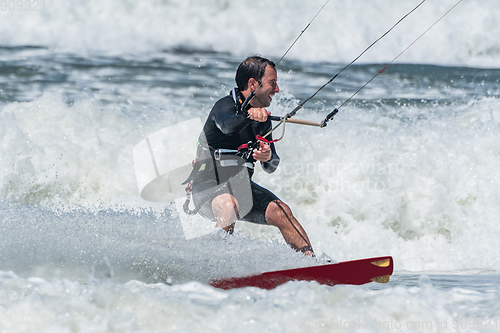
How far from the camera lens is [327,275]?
3.24 meters

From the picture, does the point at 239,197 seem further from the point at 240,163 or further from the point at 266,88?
the point at 266,88

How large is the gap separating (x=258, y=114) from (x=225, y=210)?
73 centimetres

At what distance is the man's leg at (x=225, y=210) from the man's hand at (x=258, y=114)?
637 millimetres

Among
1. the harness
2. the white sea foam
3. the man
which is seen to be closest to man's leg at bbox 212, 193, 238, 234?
the man

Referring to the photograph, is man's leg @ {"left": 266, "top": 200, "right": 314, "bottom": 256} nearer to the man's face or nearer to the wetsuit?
the wetsuit

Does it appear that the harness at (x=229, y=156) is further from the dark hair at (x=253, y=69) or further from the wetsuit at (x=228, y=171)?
the dark hair at (x=253, y=69)

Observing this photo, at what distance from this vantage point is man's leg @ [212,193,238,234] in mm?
3275

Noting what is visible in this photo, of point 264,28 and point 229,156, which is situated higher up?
point 264,28

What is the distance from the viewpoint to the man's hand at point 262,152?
3.28 metres

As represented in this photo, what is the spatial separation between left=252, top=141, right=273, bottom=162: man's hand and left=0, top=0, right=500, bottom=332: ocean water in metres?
0.62

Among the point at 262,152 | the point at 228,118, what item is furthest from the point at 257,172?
the point at 228,118

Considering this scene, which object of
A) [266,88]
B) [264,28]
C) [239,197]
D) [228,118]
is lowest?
[239,197]

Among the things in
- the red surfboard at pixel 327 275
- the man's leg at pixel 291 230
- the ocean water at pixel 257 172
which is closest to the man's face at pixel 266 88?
the man's leg at pixel 291 230

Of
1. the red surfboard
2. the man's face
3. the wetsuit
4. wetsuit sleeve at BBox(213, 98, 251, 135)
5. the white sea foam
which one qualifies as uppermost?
the white sea foam
